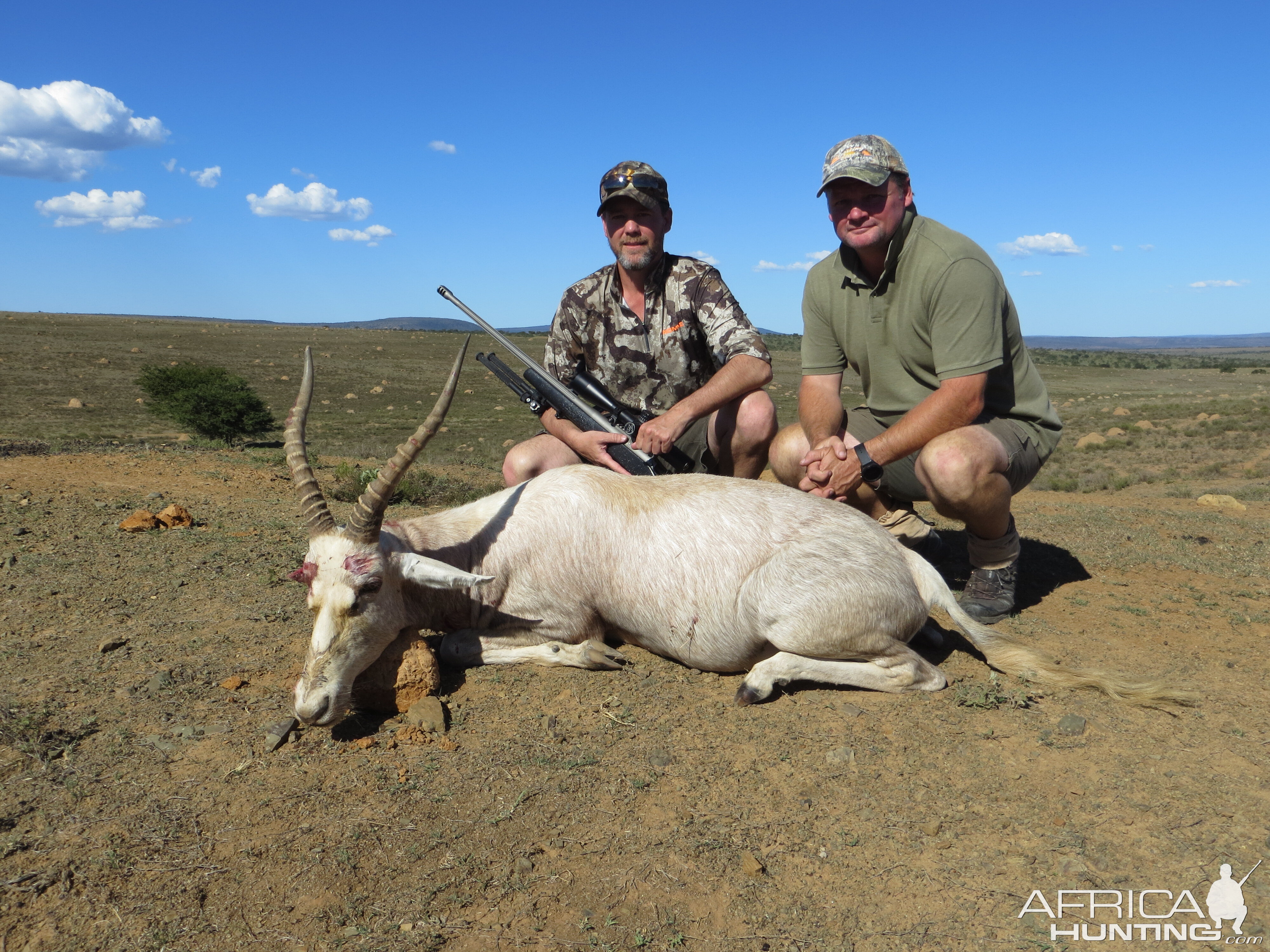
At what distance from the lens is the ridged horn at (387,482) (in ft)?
13.5

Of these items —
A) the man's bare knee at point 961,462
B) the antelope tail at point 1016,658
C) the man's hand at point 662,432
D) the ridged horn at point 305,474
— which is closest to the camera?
the ridged horn at point 305,474

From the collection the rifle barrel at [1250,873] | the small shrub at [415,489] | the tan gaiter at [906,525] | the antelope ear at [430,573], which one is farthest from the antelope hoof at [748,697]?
the small shrub at [415,489]

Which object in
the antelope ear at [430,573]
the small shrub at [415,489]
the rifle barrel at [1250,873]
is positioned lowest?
the rifle barrel at [1250,873]

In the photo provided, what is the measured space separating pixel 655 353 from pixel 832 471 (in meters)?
2.01

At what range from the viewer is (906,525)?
21.8 feet

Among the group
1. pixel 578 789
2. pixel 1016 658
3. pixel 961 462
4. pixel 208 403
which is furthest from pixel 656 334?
pixel 208 403

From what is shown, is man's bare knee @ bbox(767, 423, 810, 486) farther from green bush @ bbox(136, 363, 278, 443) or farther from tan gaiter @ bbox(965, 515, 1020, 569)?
green bush @ bbox(136, 363, 278, 443)

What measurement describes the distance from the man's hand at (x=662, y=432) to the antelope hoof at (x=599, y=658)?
5.89 ft

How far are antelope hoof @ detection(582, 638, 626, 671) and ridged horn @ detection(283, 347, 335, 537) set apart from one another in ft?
5.19

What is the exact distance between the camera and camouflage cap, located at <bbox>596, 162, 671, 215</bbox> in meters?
6.49

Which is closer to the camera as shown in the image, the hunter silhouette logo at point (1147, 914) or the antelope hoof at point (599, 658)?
the hunter silhouette logo at point (1147, 914)

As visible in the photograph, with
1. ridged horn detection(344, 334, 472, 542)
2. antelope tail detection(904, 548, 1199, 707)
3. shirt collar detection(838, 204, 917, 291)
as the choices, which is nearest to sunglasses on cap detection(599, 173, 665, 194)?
shirt collar detection(838, 204, 917, 291)

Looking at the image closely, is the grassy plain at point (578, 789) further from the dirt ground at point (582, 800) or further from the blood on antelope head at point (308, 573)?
the blood on antelope head at point (308, 573)

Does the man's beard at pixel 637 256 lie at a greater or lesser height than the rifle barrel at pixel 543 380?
greater
